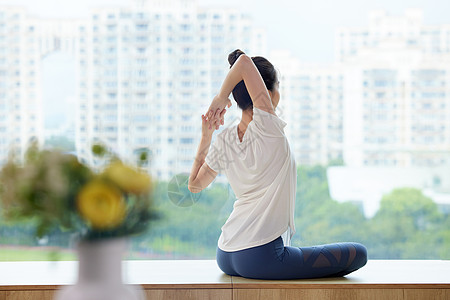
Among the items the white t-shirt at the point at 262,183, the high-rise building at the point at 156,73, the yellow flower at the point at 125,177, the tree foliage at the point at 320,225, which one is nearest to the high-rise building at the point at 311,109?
the tree foliage at the point at 320,225

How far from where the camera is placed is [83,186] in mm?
999

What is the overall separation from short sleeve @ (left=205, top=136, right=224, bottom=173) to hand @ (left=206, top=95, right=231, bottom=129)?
0.08 m

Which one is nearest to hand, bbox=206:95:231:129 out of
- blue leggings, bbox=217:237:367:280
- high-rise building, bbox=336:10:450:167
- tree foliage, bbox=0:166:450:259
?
blue leggings, bbox=217:237:367:280

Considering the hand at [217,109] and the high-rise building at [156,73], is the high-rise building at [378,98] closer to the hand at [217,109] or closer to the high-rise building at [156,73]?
the high-rise building at [156,73]

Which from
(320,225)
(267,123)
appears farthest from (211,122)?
(320,225)

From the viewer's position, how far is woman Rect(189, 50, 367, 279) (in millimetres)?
1844

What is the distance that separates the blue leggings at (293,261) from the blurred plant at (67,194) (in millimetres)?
900

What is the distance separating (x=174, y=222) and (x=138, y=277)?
123cm

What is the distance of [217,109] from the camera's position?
192 centimetres

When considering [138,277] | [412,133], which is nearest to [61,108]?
[138,277]

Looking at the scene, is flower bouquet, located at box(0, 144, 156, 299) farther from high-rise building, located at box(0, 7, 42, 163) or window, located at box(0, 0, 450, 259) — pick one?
high-rise building, located at box(0, 7, 42, 163)

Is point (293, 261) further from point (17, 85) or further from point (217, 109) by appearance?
point (17, 85)

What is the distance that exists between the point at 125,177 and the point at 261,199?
3.04ft

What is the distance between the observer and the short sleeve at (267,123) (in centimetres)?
184
